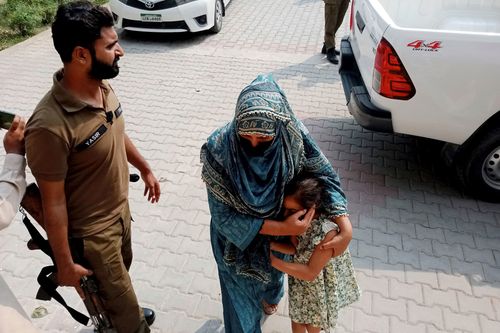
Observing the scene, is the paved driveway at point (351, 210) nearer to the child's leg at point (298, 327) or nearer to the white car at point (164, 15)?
the child's leg at point (298, 327)

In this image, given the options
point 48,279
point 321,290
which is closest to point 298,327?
point 321,290


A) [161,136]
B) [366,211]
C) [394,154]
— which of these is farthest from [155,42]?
[366,211]

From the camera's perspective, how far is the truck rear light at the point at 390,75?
319cm

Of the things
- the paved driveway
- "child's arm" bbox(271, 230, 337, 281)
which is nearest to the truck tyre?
the paved driveway

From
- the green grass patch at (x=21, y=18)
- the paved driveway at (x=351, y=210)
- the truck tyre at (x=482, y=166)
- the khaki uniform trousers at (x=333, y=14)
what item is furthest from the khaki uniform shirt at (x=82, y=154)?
the green grass patch at (x=21, y=18)

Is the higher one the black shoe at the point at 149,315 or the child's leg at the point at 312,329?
the child's leg at the point at 312,329

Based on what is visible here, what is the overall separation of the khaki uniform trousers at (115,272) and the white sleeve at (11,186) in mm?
395

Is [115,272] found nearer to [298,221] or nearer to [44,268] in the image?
[44,268]

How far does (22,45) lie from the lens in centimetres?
725

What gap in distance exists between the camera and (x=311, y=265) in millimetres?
1833

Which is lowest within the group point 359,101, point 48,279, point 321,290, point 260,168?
point 359,101

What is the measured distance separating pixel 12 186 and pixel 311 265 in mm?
1240

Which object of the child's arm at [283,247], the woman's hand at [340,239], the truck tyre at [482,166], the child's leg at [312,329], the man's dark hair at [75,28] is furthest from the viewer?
the truck tyre at [482,166]

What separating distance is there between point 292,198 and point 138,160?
1.04 meters
